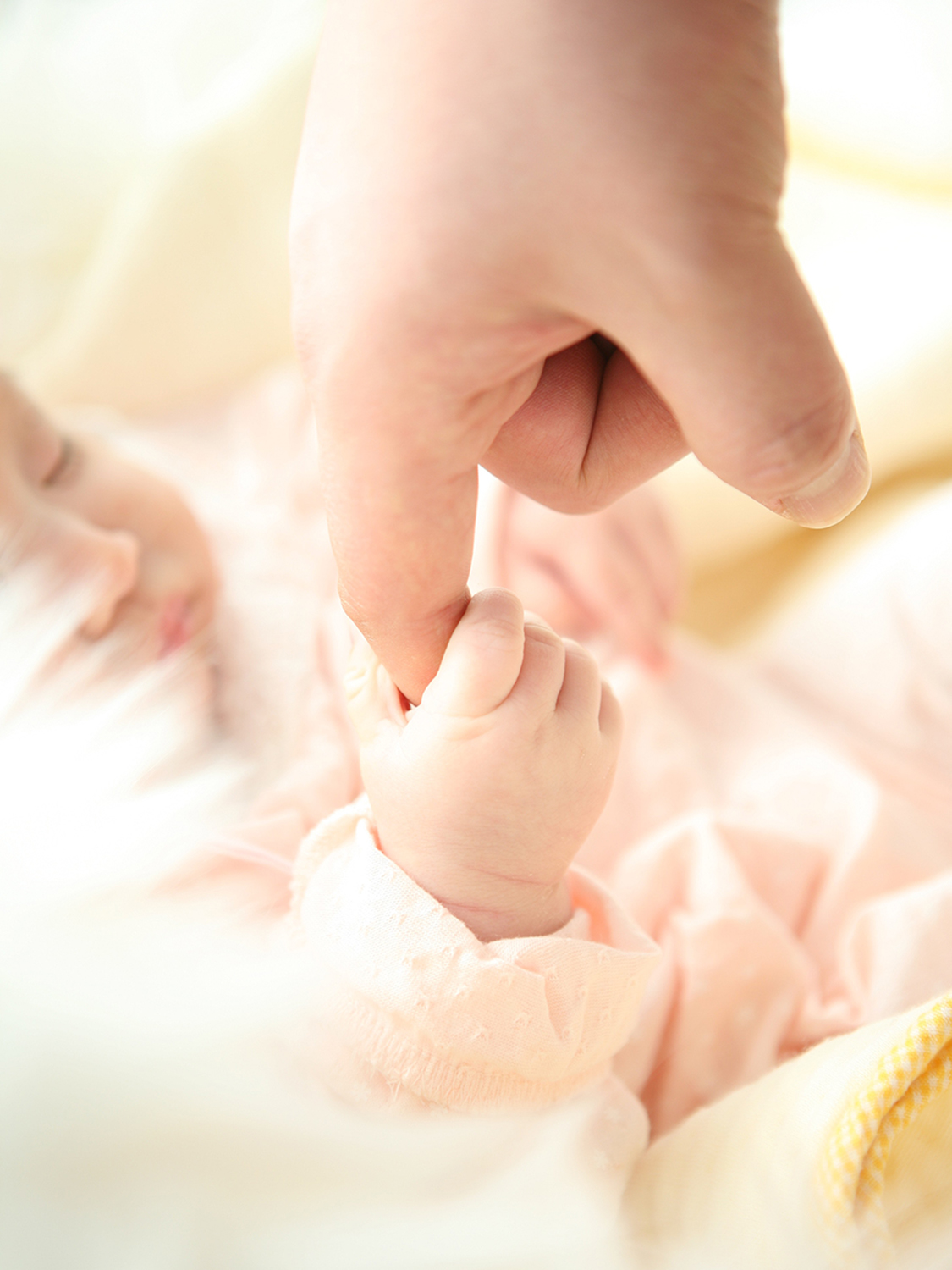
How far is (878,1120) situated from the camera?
0.36 m

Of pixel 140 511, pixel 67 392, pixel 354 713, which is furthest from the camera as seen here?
pixel 67 392

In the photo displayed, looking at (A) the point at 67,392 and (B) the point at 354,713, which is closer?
(B) the point at 354,713

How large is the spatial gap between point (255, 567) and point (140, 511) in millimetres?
123

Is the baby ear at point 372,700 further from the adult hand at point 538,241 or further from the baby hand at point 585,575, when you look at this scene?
the baby hand at point 585,575

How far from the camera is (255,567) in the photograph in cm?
77

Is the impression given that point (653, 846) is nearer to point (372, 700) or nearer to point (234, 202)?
point (372, 700)

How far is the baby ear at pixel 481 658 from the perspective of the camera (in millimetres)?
363

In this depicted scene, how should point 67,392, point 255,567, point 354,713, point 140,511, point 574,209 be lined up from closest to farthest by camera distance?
point 574,209 → point 354,713 → point 140,511 → point 255,567 → point 67,392

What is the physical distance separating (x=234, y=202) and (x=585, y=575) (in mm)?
539

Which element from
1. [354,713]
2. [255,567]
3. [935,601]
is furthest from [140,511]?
[935,601]

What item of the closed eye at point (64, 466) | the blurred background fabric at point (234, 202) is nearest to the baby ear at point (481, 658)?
the closed eye at point (64, 466)

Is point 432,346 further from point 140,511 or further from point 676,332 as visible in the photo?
point 140,511

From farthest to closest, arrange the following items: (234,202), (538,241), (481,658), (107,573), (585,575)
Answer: (234,202)
(585,575)
(107,573)
(481,658)
(538,241)

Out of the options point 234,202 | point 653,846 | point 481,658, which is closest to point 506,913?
point 481,658
